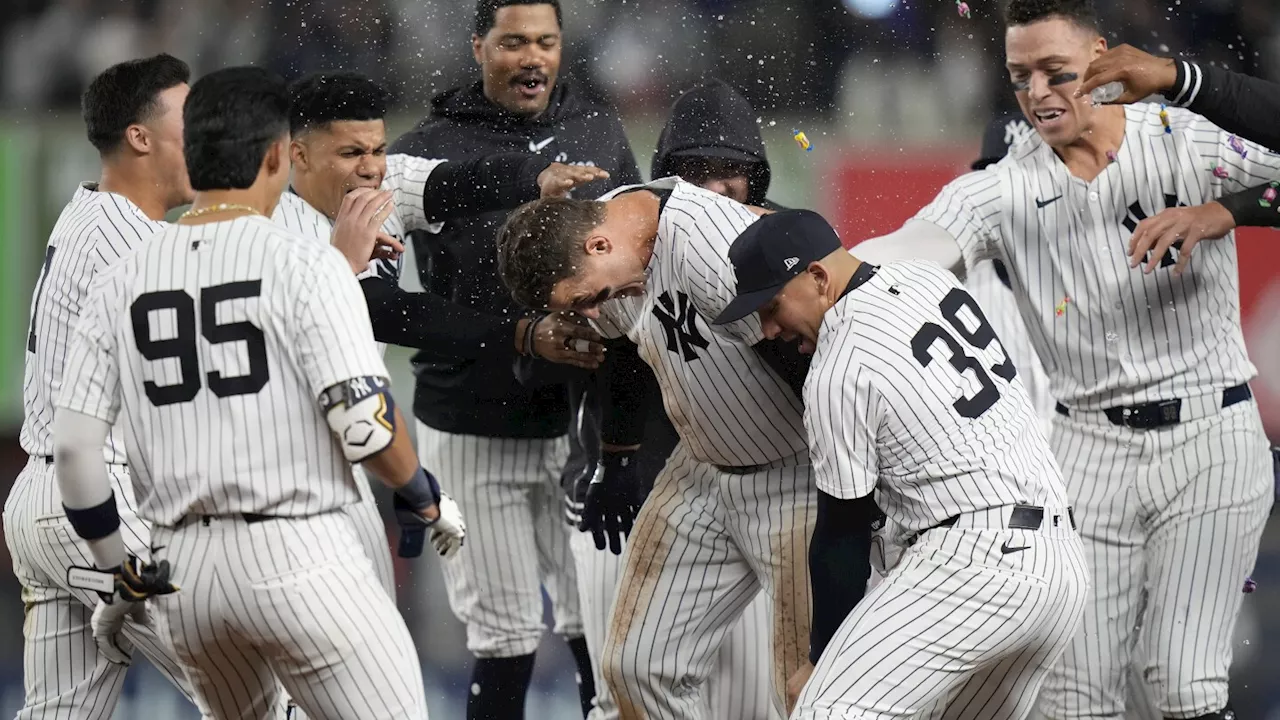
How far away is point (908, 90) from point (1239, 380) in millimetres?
3142

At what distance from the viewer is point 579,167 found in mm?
4465

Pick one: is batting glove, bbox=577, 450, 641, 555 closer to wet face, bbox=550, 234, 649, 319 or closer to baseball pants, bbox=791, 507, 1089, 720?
wet face, bbox=550, 234, 649, 319

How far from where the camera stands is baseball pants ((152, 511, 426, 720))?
3.12 metres

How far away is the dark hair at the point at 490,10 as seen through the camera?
4.91 meters

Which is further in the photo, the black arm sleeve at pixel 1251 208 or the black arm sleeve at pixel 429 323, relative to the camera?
the black arm sleeve at pixel 429 323

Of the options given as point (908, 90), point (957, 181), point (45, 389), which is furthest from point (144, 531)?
point (908, 90)

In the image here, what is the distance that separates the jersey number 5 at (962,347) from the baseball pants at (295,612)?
48.2 inches

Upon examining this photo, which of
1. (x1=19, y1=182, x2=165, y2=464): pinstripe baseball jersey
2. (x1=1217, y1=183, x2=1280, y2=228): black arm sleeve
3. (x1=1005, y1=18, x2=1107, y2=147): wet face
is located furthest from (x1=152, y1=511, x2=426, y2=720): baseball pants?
(x1=1217, y1=183, x2=1280, y2=228): black arm sleeve

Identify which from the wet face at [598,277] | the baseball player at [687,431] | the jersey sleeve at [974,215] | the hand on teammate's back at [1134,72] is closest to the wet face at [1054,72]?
the jersey sleeve at [974,215]

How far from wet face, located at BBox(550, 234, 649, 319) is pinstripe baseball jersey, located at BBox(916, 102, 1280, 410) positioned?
3.73ft

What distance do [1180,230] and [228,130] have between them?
7.73ft

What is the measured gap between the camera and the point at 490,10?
497 cm

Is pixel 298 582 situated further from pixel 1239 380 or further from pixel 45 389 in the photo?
pixel 1239 380

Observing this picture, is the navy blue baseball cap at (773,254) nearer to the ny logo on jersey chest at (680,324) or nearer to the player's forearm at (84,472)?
the ny logo on jersey chest at (680,324)
